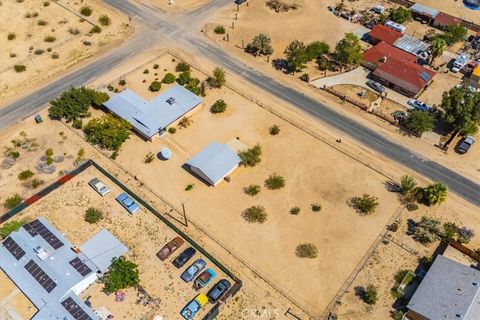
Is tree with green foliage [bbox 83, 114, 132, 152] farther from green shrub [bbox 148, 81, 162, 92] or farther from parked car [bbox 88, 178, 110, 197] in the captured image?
green shrub [bbox 148, 81, 162, 92]

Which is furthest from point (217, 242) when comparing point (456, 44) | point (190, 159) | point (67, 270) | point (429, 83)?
point (456, 44)

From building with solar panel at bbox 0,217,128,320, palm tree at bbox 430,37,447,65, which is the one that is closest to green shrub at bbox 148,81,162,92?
building with solar panel at bbox 0,217,128,320

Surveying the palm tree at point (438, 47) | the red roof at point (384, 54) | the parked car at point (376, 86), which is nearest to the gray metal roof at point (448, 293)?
the parked car at point (376, 86)

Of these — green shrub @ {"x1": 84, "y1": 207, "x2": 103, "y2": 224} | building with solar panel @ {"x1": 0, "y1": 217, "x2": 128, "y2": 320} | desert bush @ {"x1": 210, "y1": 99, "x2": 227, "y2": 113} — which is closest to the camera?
building with solar panel @ {"x1": 0, "y1": 217, "x2": 128, "y2": 320}

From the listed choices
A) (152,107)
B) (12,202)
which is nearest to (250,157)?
(152,107)

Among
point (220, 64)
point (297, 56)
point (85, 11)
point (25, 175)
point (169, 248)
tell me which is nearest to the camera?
point (169, 248)

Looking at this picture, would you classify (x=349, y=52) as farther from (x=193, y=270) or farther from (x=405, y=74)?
(x=193, y=270)
